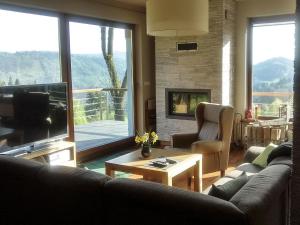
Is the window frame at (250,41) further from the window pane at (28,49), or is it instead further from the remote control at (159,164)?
the window pane at (28,49)

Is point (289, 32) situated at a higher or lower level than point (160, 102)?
higher

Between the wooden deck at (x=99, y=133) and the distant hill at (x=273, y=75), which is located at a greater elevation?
the distant hill at (x=273, y=75)

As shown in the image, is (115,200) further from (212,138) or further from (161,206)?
(212,138)

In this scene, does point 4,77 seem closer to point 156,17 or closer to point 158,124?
point 156,17

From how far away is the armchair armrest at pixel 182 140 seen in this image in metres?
4.46

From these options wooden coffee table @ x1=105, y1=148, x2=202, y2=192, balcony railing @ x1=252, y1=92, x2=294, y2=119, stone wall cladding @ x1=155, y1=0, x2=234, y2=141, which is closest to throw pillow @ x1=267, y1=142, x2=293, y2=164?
wooden coffee table @ x1=105, y1=148, x2=202, y2=192

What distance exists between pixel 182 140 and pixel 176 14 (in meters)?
1.94

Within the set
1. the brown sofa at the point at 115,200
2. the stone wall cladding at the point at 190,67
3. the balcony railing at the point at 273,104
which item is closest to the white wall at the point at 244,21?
the balcony railing at the point at 273,104

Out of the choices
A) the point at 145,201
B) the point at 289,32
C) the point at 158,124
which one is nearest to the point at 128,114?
the point at 158,124

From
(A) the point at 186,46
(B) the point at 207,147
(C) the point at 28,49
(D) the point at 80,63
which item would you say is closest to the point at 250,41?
(A) the point at 186,46

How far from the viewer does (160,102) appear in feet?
20.4

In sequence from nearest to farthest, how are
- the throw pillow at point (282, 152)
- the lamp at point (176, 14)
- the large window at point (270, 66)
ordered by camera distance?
the throw pillow at point (282, 152), the lamp at point (176, 14), the large window at point (270, 66)

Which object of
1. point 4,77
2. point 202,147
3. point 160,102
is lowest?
point 202,147

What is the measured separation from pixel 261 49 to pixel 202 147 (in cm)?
278
